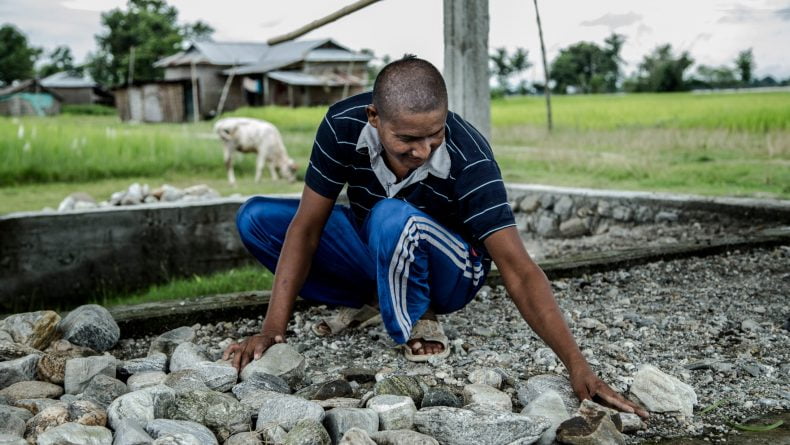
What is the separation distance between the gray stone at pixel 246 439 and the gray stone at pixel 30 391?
695 mm

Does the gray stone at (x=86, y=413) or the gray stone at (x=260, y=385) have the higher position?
the gray stone at (x=86, y=413)

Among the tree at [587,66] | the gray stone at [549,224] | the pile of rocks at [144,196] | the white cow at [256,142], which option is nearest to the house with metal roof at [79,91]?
the tree at [587,66]

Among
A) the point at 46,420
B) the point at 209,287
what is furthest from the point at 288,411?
the point at 209,287

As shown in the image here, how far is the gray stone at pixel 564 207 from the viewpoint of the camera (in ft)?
18.7

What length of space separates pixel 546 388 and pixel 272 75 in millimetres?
22374

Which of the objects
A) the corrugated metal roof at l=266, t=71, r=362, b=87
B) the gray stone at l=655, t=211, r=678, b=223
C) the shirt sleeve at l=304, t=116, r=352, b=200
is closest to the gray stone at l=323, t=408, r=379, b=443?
the shirt sleeve at l=304, t=116, r=352, b=200

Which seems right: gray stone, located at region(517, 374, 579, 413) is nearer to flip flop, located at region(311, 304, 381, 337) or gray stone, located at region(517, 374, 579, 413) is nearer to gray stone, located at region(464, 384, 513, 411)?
gray stone, located at region(464, 384, 513, 411)

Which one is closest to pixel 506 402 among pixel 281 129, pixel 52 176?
pixel 52 176

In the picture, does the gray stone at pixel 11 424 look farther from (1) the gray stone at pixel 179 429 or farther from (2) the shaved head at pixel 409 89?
(2) the shaved head at pixel 409 89

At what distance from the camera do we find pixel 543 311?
82.6 inches

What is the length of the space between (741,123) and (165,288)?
7470 millimetres

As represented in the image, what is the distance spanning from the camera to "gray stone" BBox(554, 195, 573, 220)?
570 centimetres

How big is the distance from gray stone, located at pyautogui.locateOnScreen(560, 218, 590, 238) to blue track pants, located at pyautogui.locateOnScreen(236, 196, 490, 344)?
298cm

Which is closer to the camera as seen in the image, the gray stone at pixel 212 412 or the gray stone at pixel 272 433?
the gray stone at pixel 272 433
